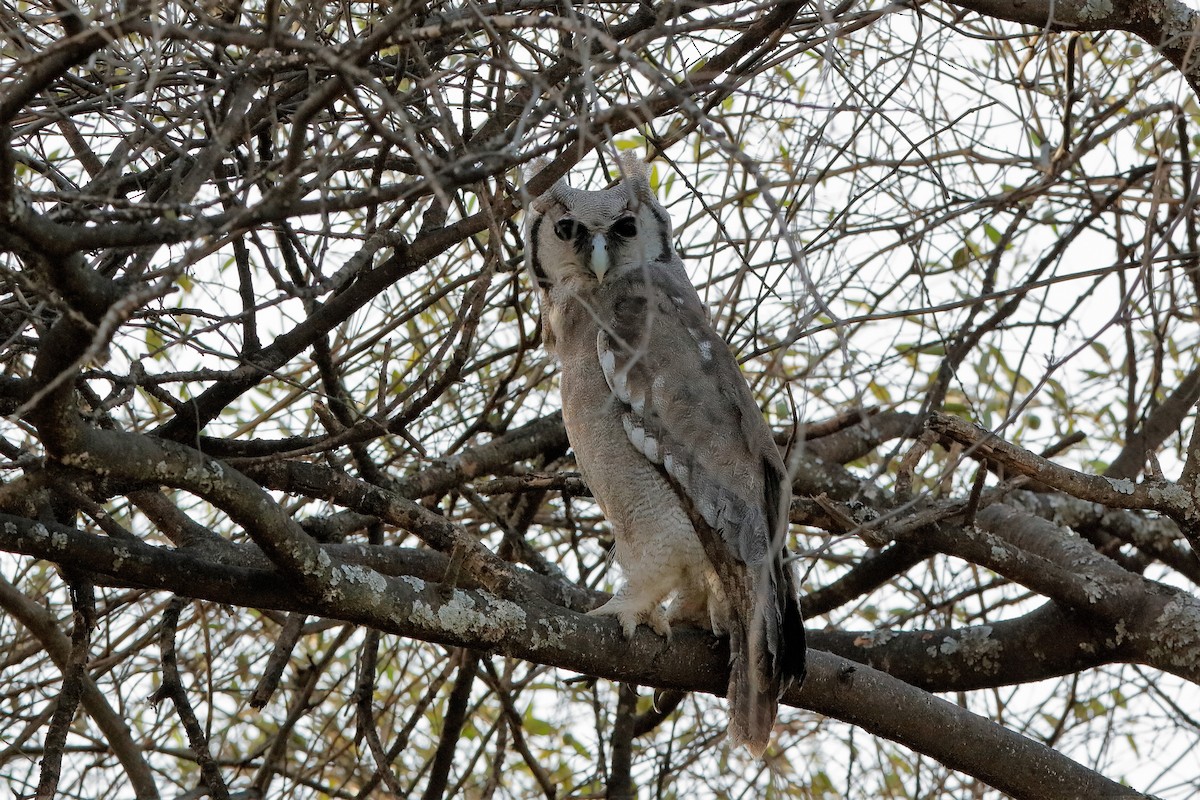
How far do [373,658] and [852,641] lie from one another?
137 cm

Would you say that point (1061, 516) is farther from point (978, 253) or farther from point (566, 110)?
point (566, 110)

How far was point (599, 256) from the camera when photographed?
11.6 ft

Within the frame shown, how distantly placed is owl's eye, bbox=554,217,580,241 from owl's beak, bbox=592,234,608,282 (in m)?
0.08

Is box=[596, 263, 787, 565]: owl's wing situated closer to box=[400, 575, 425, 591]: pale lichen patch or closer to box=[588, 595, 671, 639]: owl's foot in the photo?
box=[588, 595, 671, 639]: owl's foot

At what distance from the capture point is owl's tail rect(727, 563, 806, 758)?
8.93 feet

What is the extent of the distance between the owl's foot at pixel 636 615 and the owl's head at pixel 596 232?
3.52ft

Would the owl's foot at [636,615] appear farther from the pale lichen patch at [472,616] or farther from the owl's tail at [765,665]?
the pale lichen patch at [472,616]

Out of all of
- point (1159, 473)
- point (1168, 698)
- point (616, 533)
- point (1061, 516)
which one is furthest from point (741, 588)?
point (1168, 698)

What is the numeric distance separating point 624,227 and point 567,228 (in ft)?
0.57

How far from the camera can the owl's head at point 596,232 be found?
360 centimetres

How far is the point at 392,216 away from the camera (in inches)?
106

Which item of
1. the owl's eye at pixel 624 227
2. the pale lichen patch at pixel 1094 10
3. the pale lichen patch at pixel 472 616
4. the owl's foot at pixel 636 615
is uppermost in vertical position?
the owl's eye at pixel 624 227

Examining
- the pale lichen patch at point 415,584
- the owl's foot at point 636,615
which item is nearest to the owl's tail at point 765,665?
the owl's foot at point 636,615

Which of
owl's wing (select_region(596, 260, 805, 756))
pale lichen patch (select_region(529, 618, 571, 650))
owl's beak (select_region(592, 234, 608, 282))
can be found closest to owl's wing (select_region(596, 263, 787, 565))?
owl's wing (select_region(596, 260, 805, 756))
